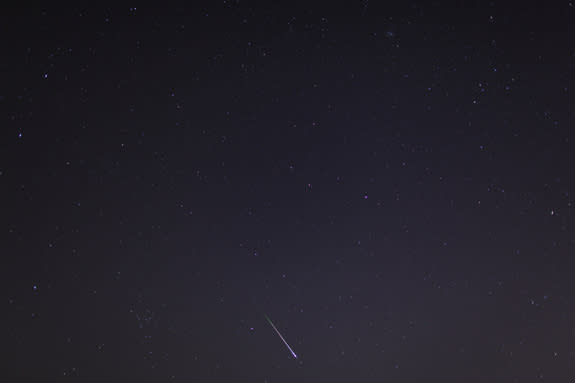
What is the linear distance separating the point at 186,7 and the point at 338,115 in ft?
0.84

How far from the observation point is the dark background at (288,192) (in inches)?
24.8

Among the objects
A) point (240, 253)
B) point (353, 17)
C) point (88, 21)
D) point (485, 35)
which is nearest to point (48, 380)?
point (240, 253)

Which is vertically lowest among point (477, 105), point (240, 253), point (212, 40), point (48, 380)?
point (48, 380)

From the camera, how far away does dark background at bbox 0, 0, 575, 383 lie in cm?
63

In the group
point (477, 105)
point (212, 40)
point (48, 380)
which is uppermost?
point (212, 40)

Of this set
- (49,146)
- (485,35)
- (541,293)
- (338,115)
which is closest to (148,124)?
(49,146)

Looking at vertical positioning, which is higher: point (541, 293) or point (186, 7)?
point (186, 7)

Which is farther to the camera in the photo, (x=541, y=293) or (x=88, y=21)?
(x=541, y=293)

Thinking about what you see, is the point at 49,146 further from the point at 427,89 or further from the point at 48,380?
the point at 427,89

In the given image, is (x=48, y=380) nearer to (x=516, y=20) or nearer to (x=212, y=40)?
(x=212, y=40)

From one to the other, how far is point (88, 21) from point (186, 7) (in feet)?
0.43

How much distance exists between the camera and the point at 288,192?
2.20ft

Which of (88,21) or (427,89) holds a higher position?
(88,21)

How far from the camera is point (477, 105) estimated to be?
2.25 feet
